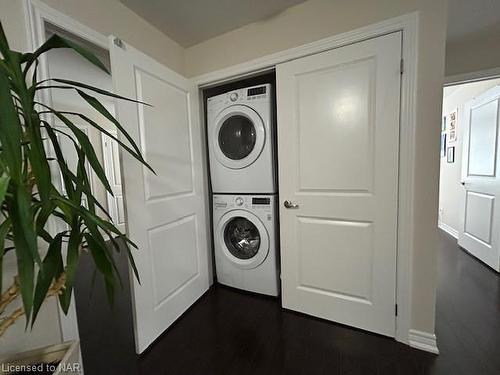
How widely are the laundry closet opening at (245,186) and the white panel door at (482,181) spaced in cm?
236

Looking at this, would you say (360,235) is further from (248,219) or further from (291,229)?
(248,219)

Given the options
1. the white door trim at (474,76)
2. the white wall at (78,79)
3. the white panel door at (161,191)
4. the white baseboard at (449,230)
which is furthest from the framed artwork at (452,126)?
the white wall at (78,79)

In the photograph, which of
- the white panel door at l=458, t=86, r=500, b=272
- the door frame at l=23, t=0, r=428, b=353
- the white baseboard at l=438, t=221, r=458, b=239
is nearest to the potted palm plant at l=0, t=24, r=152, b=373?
the door frame at l=23, t=0, r=428, b=353

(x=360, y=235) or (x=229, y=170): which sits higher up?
(x=229, y=170)

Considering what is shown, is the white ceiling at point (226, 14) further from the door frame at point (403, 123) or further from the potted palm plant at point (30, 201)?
the potted palm plant at point (30, 201)

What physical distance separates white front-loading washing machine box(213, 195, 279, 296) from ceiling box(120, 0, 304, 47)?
1363 millimetres

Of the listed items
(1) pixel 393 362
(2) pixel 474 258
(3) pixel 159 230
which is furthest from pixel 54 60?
(2) pixel 474 258

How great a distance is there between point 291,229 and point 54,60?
8.77 feet

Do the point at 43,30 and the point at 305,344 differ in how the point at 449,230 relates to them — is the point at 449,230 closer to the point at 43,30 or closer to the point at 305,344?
the point at 305,344

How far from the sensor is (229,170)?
1.82 m

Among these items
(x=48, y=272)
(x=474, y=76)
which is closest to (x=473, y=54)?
(x=474, y=76)

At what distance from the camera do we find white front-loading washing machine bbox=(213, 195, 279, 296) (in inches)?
68.1

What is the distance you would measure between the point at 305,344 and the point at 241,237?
946mm

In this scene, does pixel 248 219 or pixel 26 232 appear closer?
pixel 26 232
